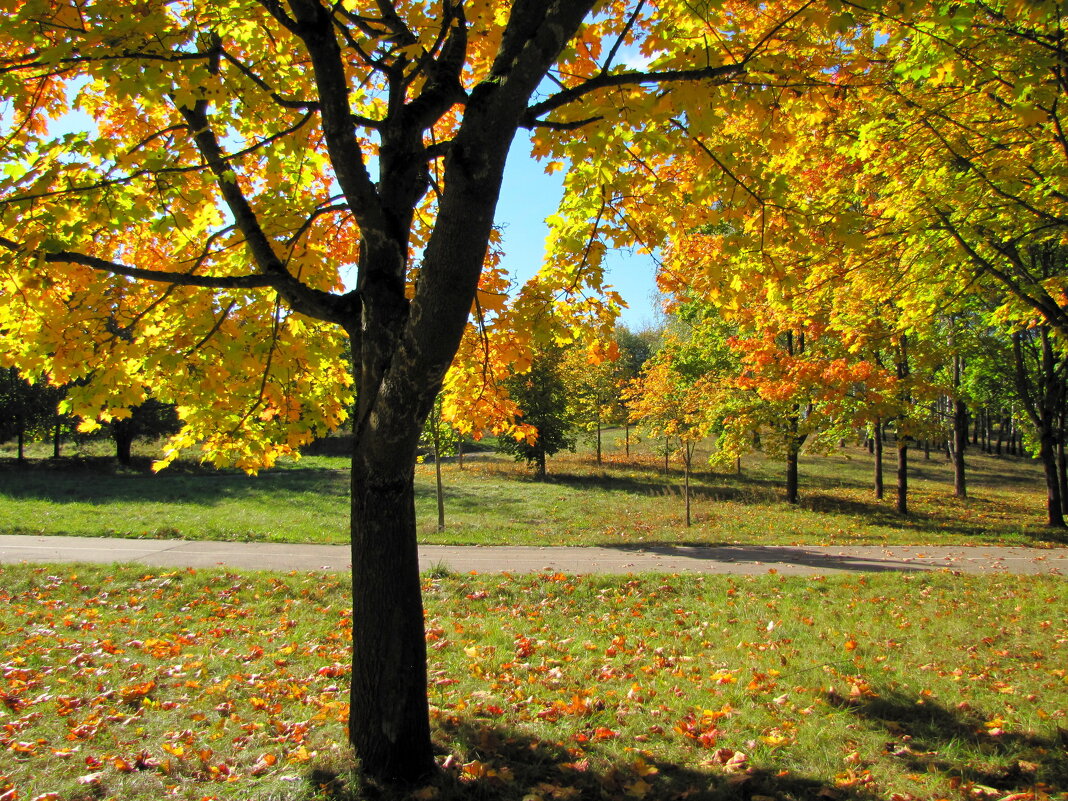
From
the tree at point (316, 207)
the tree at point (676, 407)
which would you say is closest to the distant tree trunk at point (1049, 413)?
the tree at point (676, 407)

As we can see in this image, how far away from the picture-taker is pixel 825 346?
18.3 m

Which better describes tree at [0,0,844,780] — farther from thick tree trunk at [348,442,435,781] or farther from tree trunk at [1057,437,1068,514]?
tree trunk at [1057,437,1068,514]

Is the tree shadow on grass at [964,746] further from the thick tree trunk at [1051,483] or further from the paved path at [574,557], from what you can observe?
the thick tree trunk at [1051,483]

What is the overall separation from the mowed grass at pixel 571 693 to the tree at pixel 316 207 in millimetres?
869

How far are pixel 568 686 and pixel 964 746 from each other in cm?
272

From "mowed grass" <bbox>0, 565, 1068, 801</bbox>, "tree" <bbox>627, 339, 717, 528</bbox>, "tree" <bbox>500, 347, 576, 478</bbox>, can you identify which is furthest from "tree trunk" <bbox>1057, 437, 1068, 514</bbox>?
"tree" <bbox>500, 347, 576, 478</bbox>

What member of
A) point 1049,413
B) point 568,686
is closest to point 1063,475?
point 1049,413

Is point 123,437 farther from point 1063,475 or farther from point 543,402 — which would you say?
point 1063,475

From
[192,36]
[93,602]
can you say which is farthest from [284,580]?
[192,36]

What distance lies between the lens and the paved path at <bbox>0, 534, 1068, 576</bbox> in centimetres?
1048

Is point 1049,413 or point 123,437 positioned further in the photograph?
point 123,437

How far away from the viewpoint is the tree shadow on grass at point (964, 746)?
361cm

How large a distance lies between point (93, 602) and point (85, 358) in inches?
214

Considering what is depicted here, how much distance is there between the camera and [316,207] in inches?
179
